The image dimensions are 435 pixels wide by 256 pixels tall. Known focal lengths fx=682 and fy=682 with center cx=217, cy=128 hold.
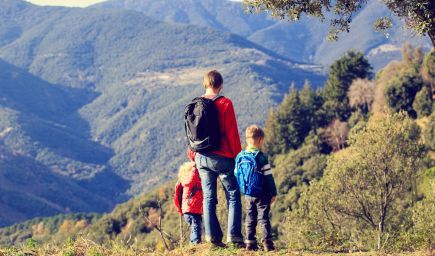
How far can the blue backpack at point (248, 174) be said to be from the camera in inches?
390

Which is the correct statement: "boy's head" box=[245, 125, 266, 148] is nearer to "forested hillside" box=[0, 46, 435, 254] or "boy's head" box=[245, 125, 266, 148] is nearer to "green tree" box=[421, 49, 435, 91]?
"forested hillside" box=[0, 46, 435, 254]

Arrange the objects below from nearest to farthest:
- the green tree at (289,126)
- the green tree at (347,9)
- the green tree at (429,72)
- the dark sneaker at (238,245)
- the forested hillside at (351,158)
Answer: the dark sneaker at (238,245)
the green tree at (347,9)
the forested hillside at (351,158)
the green tree at (429,72)
the green tree at (289,126)

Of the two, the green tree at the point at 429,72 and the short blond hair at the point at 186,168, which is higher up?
the green tree at the point at 429,72

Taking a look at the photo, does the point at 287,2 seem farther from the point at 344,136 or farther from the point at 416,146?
the point at 344,136

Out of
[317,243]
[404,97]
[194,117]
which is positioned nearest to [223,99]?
[194,117]

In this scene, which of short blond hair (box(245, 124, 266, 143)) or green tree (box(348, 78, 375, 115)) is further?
green tree (box(348, 78, 375, 115))

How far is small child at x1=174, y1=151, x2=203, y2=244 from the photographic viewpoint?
11.1m

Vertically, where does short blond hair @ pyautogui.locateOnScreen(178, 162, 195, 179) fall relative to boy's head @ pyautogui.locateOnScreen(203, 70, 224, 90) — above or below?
below

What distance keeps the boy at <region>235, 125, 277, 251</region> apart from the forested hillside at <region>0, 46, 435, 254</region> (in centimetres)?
786

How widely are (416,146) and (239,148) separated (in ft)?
64.5

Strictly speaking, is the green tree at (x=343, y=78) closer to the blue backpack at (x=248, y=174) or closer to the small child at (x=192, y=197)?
the small child at (x=192, y=197)

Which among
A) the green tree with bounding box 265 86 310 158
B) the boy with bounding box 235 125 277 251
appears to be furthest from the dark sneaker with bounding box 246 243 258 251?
the green tree with bounding box 265 86 310 158

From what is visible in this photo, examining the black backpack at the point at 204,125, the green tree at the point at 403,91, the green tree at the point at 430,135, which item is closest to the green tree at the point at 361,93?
the green tree at the point at 403,91

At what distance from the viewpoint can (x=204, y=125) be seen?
32.4 feet
